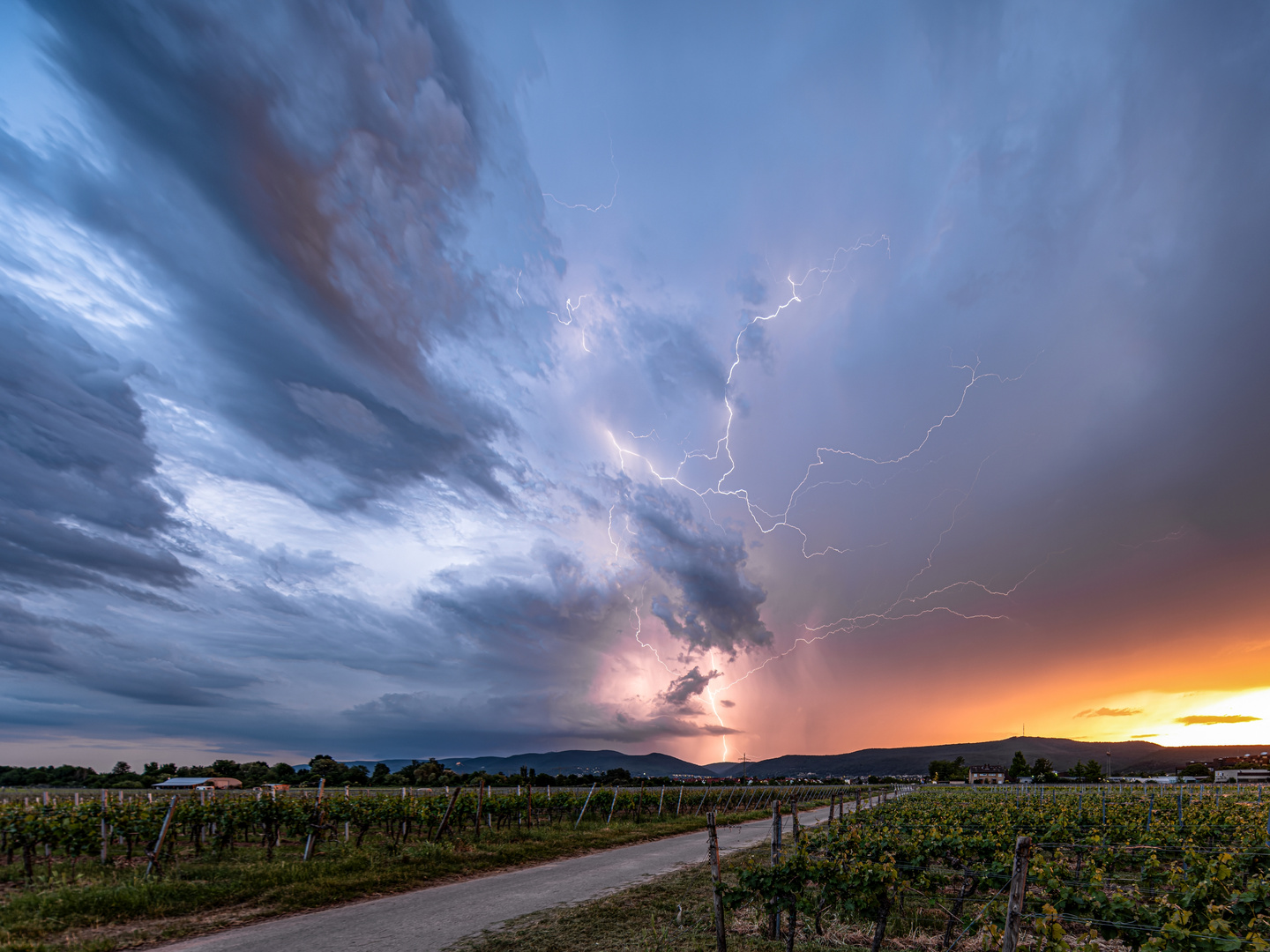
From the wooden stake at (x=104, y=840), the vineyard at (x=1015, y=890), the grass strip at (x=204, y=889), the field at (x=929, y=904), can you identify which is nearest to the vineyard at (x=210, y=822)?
the wooden stake at (x=104, y=840)

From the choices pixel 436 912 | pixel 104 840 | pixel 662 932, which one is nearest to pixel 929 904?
pixel 662 932

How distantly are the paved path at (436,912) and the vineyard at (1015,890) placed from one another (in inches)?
165

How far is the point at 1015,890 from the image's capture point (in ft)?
20.0

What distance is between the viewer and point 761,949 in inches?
391

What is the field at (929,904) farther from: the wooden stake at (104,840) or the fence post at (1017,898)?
the wooden stake at (104,840)

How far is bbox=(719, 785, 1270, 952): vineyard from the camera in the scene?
20.0 feet

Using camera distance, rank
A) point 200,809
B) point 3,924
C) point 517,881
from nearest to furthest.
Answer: point 3,924, point 517,881, point 200,809

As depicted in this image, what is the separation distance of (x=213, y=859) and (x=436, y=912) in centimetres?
1165

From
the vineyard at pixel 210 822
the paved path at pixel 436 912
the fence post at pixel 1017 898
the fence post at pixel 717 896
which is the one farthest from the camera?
the vineyard at pixel 210 822

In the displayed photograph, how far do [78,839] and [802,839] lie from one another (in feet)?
65.0

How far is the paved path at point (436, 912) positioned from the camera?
33.6ft

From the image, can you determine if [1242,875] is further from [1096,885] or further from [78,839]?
[78,839]

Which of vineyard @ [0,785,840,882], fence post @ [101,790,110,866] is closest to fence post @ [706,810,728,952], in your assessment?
vineyard @ [0,785,840,882]

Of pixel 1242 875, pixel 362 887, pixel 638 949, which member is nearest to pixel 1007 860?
pixel 638 949
